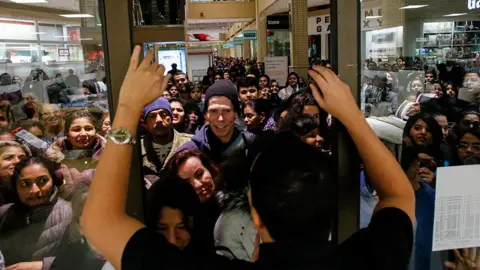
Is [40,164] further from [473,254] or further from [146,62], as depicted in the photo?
[473,254]

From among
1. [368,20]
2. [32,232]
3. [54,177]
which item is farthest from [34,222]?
[368,20]

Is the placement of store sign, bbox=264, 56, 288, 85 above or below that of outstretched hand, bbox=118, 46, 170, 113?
above

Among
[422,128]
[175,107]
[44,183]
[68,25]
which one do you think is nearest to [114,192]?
[44,183]

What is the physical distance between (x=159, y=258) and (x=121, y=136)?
1.02ft

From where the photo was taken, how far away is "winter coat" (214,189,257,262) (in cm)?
152

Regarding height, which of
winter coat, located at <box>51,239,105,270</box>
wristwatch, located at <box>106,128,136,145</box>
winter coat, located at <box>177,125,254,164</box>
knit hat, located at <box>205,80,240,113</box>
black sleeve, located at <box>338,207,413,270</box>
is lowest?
winter coat, located at <box>51,239,105,270</box>

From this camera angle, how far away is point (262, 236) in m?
1.09

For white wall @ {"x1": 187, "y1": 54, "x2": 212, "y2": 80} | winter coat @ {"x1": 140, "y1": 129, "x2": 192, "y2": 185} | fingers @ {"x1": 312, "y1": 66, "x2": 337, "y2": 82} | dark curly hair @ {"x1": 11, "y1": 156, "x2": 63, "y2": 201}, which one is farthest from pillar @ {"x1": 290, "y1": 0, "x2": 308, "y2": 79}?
fingers @ {"x1": 312, "y1": 66, "x2": 337, "y2": 82}

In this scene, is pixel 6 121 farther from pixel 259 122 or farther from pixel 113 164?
pixel 113 164

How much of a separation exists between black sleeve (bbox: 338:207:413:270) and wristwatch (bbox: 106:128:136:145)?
576mm

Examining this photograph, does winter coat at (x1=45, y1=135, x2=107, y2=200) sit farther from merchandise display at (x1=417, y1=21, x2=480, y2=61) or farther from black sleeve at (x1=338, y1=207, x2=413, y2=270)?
merchandise display at (x1=417, y1=21, x2=480, y2=61)

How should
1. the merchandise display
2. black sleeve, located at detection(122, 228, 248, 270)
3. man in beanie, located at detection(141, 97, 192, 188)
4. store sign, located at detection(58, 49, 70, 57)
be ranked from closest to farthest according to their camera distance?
black sleeve, located at detection(122, 228, 248, 270) → man in beanie, located at detection(141, 97, 192, 188) → the merchandise display → store sign, located at detection(58, 49, 70, 57)

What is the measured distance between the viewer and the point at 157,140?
220 centimetres

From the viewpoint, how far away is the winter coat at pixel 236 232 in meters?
1.52
